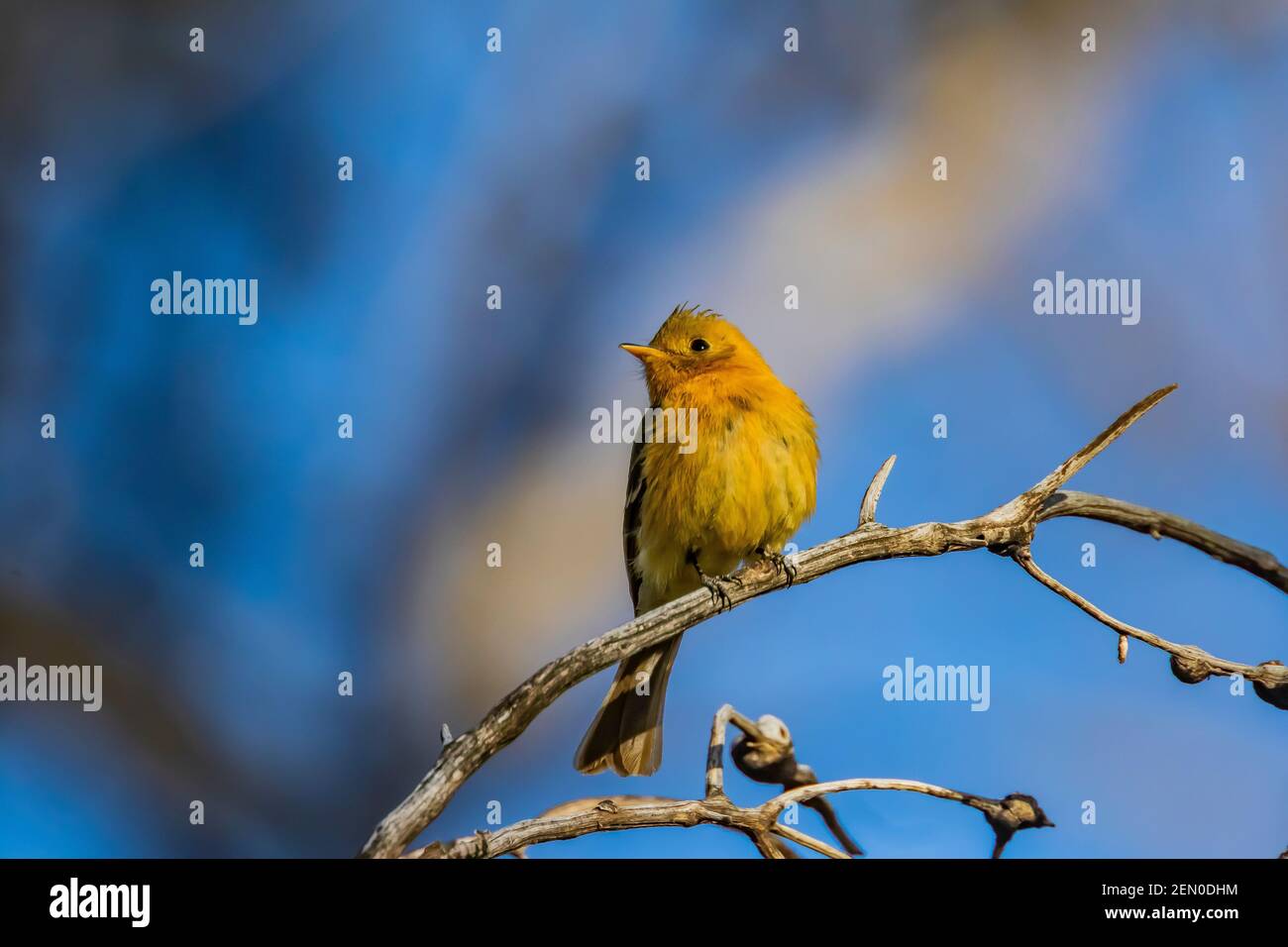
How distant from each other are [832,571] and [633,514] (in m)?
1.27

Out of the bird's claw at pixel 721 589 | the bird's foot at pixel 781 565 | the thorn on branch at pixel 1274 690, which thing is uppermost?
the bird's foot at pixel 781 565

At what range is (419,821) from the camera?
9.12 feet

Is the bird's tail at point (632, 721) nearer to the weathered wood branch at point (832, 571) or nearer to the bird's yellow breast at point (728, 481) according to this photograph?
the bird's yellow breast at point (728, 481)

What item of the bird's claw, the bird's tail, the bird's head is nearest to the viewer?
the bird's claw

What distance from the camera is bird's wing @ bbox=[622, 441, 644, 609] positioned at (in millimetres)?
4656

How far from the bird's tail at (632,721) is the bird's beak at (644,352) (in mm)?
1105

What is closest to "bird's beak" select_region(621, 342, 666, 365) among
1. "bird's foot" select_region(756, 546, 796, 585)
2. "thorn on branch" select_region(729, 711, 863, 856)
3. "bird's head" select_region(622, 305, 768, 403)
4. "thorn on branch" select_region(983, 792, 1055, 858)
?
"bird's head" select_region(622, 305, 768, 403)

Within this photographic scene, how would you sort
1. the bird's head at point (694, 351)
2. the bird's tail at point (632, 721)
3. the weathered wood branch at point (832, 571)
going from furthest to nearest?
1. the bird's head at point (694, 351)
2. the bird's tail at point (632, 721)
3. the weathered wood branch at point (832, 571)

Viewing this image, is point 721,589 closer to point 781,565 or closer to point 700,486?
point 781,565

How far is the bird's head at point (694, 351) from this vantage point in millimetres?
4570

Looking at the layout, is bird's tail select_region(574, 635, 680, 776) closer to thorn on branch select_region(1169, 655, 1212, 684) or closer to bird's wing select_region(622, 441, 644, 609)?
bird's wing select_region(622, 441, 644, 609)

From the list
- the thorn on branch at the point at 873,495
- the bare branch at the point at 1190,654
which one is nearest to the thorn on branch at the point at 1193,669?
the bare branch at the point at 1190,654

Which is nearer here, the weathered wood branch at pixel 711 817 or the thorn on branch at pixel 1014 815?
the weathered wood branch at pixel 711 817

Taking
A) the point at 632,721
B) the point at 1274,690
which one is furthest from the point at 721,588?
the point at 1274,690
